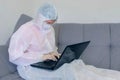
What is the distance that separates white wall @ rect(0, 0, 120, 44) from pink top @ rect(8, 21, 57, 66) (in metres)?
0.49

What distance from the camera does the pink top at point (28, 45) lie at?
189 cm

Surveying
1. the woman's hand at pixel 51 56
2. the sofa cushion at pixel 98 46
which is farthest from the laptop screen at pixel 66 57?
the sofa cushion at pixel 98 46

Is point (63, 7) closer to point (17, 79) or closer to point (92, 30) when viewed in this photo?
point (92, 30)

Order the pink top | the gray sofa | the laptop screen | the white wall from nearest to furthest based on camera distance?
the laptop screen, the pink top, the gray sofa, the white wall

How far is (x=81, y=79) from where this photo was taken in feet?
5.69

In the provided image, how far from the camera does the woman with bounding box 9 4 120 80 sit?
5.91ft

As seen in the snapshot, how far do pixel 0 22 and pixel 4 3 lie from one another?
18 cm

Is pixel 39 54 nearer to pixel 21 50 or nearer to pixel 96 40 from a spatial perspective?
pixel 21 50

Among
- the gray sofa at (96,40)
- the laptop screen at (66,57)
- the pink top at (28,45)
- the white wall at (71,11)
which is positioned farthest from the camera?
the white wall at (71,11)

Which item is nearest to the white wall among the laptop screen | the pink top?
the pink top

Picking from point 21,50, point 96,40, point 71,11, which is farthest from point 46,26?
point 71,11

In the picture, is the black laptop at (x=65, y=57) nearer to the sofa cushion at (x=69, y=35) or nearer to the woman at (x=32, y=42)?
the woman at (x=32, y=42)

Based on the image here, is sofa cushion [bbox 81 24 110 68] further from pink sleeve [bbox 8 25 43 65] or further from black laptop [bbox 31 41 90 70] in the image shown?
pink sleeve [bbox 8 25 43 65]

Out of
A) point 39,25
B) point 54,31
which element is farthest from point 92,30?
point 39,25
